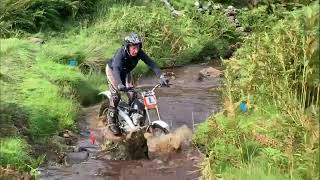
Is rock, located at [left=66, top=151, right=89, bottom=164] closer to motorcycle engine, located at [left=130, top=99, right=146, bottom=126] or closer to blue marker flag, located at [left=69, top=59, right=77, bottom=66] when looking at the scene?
motorcycle engine, located at [left=130, top=99, right=146, bottom=126]

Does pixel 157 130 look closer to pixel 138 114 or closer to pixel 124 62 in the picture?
pixel 138 114

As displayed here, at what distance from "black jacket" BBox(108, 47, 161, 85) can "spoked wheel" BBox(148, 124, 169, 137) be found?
0.89 metres

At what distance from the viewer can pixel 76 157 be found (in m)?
8.96

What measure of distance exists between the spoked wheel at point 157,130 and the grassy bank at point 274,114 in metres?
0.59

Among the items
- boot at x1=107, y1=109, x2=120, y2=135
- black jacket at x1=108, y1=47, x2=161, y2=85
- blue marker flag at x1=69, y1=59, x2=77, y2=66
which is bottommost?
boot at x1=107, y1=109, x2=120, y2=135

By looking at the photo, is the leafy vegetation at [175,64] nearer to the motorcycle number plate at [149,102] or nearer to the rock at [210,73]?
the motorcycle number plate at [149,102]

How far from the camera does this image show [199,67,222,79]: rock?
1521 centimetres

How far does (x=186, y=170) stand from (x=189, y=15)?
37.3 ft

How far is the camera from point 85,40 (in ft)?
48.0

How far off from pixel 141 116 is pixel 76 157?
1.33 meters

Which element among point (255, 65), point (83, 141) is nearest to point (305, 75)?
point (255, 65)

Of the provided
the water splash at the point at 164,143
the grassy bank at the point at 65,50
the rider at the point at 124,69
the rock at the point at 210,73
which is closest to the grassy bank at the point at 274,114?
the water splash at the point at 164,143

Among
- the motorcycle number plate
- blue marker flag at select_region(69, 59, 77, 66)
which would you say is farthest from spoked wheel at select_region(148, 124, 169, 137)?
blue marker flag at select_region(69, 59, 77, 66)

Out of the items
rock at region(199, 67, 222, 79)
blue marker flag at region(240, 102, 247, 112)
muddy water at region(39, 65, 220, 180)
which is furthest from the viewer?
rock at region(199, 67, 222, 79)
